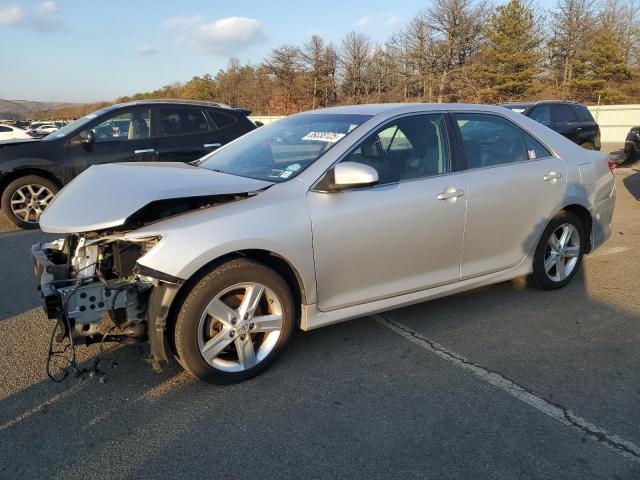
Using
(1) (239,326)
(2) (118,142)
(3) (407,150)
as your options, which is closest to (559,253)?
(3) (407,150)

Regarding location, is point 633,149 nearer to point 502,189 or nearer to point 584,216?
point 584,216

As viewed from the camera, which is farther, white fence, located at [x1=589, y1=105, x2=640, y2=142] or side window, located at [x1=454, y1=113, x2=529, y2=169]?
white fence, located at [x1=589, y1=105, x2=640, y2=142]

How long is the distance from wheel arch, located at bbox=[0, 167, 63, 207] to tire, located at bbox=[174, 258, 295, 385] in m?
5.54

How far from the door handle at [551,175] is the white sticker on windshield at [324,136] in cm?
187

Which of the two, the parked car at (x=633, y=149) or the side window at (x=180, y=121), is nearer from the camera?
the side window at (x=180, y=121)

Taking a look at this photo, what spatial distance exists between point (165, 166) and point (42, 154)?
14.8 ft

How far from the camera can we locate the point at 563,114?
484 inches

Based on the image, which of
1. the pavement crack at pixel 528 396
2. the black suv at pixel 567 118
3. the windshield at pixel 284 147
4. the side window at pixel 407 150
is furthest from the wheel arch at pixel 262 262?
the black suv at pixel 567 118

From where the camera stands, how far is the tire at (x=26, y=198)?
7195mm

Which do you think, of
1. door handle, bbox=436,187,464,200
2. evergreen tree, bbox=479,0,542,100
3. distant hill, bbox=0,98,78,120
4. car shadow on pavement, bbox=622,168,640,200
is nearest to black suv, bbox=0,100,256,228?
door handle, bbox=436,187,464,200

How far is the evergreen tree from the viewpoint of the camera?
4112 centimetres

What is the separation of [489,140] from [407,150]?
2.78 feet

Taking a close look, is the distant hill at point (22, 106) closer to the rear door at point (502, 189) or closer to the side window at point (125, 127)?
the side window at point (125, 127)

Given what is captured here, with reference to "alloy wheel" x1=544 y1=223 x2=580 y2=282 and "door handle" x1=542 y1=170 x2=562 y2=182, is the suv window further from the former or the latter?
"door handle" x1=542 y1=170 x2=562 y2=182
